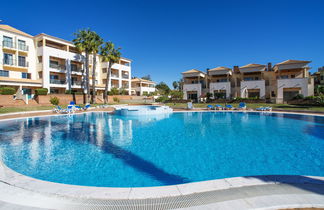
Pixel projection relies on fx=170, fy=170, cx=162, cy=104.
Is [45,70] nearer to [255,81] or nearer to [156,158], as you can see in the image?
[156,158]

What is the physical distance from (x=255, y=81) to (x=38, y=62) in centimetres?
4009

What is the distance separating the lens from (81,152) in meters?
7.06

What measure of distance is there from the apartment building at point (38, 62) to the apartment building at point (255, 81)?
24.5 m

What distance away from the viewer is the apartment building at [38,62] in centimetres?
2677

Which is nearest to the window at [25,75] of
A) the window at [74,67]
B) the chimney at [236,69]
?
the window at [74,67]

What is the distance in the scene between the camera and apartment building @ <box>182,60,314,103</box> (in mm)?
29562

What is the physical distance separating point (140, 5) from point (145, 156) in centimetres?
2149

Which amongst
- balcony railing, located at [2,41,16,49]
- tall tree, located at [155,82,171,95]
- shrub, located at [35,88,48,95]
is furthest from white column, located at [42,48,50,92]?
tall tree, located at [155,82,171,95]

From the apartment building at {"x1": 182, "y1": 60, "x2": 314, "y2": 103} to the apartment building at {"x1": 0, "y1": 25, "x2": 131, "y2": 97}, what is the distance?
24522 mm

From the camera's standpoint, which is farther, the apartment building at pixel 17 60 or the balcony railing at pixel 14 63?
the balcony railing at pixel 14 63

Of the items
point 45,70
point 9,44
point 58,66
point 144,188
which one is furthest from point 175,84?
point 144,188

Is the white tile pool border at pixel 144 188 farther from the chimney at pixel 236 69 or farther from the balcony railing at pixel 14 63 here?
the chimney at pixel 236 69

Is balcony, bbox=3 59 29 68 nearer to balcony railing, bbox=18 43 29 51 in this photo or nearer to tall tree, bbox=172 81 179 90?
balcony railing, bbox=18 43 29 51

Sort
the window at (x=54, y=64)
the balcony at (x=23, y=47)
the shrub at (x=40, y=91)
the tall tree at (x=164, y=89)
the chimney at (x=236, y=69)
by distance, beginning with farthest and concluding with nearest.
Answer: the tall tree at (x=164, y=89) → the chimney at (x=236, y=69) → the window at (x=54, y=64) → the balcony at (x=23, y=47) → the shrub at (x=40, y=91)
